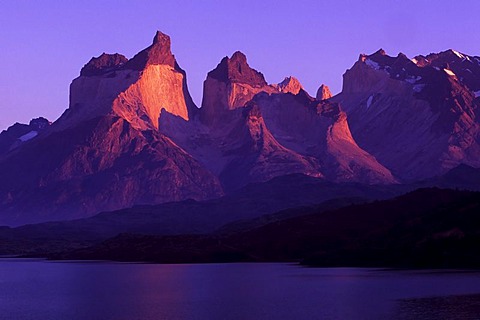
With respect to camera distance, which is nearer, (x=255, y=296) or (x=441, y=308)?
(x=441, y=308)

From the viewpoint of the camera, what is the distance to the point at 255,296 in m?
147

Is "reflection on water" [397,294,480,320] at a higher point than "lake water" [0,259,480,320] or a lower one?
lower

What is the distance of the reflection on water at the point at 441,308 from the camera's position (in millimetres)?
111625

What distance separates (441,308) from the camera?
119125 millimetres

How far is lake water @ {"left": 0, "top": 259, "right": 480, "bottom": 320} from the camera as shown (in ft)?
399

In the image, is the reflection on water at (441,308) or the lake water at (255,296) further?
the lake water at (255,296)

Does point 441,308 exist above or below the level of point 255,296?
below

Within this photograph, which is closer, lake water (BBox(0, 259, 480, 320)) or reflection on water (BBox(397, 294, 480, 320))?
reflection on water (BBox(397, 294, 480, 320))

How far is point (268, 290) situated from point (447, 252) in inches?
2168

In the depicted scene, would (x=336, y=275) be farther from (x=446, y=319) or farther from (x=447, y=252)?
(x=446, y=319)

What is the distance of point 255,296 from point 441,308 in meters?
34.9

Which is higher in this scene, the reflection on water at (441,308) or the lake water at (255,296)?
the lake water at (255,296)

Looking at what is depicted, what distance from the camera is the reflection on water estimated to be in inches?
4395

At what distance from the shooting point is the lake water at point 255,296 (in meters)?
122
